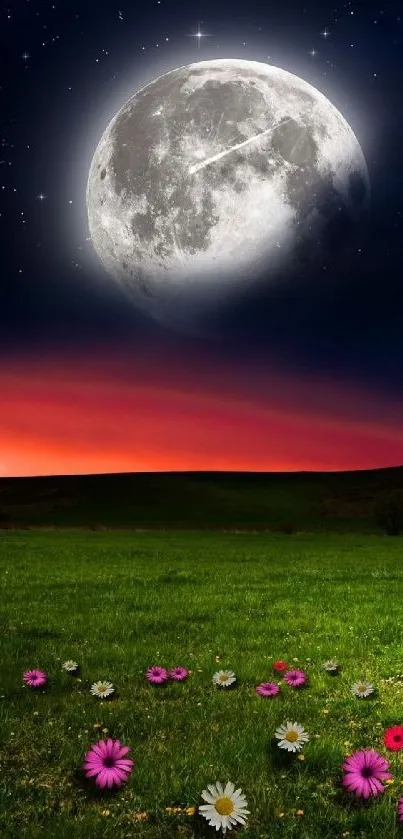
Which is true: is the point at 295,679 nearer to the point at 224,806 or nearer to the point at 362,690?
the point at 362,690

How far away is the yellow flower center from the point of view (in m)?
4.42

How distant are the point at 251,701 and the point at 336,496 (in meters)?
103

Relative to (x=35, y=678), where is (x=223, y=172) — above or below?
above

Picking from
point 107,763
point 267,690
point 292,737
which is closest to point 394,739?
point 292,737

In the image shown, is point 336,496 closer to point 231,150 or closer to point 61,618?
point 231,150

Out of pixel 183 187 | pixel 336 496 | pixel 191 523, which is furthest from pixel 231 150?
pixel 336 496

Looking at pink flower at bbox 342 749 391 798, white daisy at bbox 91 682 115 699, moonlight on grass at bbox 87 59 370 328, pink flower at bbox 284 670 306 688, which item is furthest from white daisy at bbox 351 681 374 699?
moonlight on grass at bbox 87 59 370 328

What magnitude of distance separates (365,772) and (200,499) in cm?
9815

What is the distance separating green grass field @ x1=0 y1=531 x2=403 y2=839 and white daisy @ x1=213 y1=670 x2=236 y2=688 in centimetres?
11

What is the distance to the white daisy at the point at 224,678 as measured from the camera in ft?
27.0

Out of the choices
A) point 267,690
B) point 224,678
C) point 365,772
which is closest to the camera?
point 365,772

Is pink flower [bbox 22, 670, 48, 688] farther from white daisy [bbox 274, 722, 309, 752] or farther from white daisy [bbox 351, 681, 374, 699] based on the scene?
white daisy [bbox 351, 681, 374, 699]

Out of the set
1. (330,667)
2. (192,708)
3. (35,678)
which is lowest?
(192,708)

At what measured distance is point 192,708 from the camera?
7551 mm
